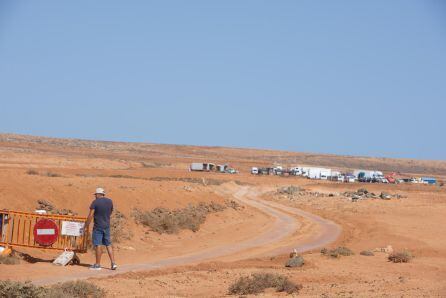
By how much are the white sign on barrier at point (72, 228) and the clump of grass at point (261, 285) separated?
15.7 ft

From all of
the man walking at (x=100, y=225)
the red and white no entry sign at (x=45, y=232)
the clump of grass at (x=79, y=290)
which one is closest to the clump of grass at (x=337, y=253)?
the man walking at (x=100, y=225)

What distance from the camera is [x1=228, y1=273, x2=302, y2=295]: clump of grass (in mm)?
13625

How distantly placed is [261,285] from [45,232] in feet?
19.7

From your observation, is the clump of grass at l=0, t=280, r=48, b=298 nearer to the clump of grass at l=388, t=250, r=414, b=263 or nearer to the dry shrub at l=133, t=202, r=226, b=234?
the clump of grass at l=388, t=250, r=414, b=263

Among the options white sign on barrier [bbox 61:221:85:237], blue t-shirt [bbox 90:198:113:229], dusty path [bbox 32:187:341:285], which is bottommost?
dusty path [bbox 32:187:341:285]

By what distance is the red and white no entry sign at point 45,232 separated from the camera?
17.1 metres

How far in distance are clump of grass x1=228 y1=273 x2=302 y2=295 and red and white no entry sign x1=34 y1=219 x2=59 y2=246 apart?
5266mm

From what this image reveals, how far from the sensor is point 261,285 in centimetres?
1392

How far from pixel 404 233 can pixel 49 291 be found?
20859 millimetres

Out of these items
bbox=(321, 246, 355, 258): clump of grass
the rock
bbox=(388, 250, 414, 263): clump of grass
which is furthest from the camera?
bbox=(321, 246, 355, 258): clump of grass

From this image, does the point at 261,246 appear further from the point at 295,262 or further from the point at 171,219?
the point at 295,262

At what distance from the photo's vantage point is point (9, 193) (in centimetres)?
2177

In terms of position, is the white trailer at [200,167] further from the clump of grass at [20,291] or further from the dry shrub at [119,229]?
the clump of grass at [20,291]

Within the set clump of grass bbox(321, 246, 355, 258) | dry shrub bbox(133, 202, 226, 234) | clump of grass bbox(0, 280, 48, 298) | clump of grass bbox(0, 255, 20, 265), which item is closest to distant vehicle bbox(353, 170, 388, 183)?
dry shrub bbox(133, 202, 226, 234)
